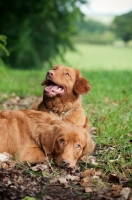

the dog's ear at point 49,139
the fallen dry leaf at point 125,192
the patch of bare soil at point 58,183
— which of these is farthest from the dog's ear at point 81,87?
the fallen dry leaf at point 125,192

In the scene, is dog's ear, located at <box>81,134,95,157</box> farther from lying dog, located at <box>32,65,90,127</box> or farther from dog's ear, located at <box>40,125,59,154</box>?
lying dog, located at <box>32,65,90,127</box>

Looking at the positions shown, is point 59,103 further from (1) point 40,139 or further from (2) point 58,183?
(2) point 58,183

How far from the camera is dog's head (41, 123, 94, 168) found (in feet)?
15.9

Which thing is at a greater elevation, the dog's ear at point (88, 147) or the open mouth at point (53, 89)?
the open mouth at point (53, 89)

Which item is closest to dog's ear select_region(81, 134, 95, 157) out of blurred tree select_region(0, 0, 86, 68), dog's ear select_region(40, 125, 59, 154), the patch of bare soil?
the patch of bare soil

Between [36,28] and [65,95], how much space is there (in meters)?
17.5

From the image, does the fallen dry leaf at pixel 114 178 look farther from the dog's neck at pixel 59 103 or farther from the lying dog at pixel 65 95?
the dog's neck at pixel 59 103

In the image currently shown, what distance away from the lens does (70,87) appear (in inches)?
262

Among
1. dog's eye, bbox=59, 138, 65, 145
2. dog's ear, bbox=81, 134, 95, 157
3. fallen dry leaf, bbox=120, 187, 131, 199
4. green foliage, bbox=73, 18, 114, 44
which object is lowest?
green foliage, bbox=73, 18, 114, 44

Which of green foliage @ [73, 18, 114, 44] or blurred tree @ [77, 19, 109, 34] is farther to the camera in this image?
blurred tree @ [77, 19, 109, 34]

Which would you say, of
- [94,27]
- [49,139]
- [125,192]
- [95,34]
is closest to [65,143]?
[49,139]

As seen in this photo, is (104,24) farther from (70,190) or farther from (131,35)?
(70,190)

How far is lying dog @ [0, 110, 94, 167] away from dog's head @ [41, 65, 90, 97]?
958 mm

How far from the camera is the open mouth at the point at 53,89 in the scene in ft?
21.2
